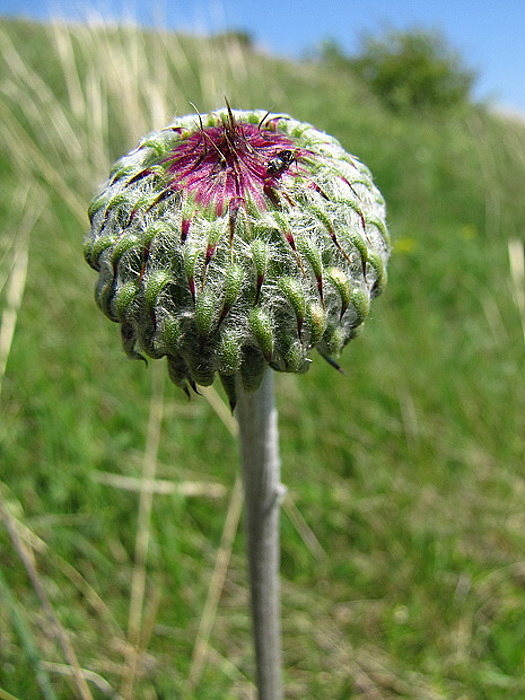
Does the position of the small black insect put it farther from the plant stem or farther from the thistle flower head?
the plant stem

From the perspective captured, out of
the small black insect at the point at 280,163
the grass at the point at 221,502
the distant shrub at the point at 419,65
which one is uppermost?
the distant shrub at the point at 419,65

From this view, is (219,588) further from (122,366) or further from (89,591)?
(122,366)

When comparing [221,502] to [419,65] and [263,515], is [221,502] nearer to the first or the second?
[263,515]

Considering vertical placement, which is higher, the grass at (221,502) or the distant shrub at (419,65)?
the distant shrub at (419,65)

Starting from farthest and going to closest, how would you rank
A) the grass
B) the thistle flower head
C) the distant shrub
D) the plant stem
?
the distant shrub → the grass → the plant stem → the thistle flower head

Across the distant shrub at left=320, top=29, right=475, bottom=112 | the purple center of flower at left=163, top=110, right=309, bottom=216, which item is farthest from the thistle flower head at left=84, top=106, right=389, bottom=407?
the distant shrub at left=320, top=29, right=475, bottom=112

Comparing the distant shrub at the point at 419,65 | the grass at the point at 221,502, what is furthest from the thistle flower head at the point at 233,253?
the distant shrub at the point at 419,65

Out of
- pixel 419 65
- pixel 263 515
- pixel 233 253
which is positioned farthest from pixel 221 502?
pixel 419 65

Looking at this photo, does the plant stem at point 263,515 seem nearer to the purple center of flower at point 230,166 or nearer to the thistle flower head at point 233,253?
the thistle flower head at point 233,253

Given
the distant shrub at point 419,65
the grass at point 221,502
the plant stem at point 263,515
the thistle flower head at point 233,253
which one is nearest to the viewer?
the thistle flower head at point 233,253
